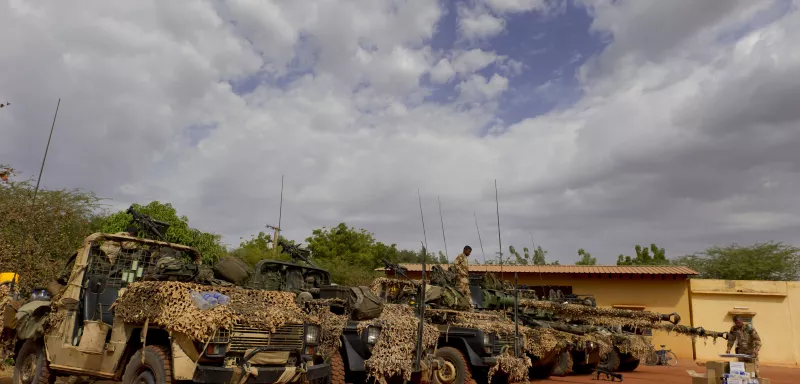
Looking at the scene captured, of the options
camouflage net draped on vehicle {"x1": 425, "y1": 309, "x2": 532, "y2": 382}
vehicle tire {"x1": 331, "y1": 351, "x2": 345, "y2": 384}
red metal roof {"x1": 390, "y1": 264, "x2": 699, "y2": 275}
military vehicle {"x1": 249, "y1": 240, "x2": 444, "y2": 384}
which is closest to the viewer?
vehicle tire {"x1": 331, "y1": 351, "x2": 345, "y2": 384}

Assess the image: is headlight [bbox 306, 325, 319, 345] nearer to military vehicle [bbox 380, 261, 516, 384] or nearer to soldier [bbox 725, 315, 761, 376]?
military vehicle [bbox 380, 261, 516, 384]

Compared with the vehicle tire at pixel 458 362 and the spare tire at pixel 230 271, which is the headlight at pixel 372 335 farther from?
the spare tire at pixel 230 271

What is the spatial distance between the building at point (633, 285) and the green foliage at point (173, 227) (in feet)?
28.4

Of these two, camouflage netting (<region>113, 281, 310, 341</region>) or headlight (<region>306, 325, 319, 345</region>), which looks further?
headlight (<region>306, 325, 319, 345</region>)

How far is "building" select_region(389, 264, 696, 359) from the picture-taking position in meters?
24.3

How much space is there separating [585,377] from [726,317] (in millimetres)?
13140

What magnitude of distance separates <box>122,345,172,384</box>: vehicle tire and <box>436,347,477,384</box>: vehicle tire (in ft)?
14.6

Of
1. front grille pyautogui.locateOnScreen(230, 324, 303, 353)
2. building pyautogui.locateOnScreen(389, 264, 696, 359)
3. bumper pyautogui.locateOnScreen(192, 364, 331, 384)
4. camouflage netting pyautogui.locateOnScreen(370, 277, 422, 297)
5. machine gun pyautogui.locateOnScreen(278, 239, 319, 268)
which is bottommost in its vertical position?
bumper pyautogui.locateOnScreen(192, 364, 331, 384)

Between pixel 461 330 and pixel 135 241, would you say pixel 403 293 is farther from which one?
pixel 135 241

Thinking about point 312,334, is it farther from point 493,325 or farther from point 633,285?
point 633,285

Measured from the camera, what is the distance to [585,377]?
14086mm

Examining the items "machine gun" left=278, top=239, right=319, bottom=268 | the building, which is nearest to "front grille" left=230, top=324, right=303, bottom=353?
"machine gun" left=278, top=239, right=319, bottom=268

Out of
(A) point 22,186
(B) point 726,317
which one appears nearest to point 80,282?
(A) point 22,186

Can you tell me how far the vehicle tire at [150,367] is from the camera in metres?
5.54
